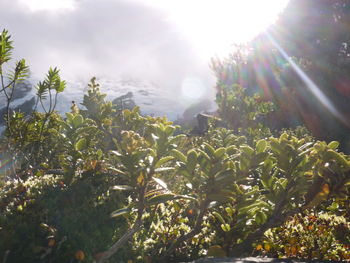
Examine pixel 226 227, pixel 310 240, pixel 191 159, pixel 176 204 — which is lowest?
pixel 310 240

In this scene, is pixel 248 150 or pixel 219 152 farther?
pixel 248 150

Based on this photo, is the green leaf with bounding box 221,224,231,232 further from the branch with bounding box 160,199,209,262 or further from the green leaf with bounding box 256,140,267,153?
the green leaf with bounding box 256,140,267,153

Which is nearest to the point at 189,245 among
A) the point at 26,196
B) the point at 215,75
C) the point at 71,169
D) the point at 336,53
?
the point at 71,169

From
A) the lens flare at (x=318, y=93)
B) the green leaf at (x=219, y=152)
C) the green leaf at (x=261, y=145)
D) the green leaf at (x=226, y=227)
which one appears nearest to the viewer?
the green leaf at (x=219, y=152)

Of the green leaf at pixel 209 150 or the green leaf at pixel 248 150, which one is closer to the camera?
the green leaf at pixel 209 150

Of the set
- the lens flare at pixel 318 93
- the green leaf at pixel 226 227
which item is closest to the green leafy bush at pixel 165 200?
the green leaf at pixel 226 227

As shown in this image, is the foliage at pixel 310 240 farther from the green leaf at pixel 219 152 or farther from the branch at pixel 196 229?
the green leaf at pixel 219 152

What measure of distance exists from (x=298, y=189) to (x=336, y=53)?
718 inches

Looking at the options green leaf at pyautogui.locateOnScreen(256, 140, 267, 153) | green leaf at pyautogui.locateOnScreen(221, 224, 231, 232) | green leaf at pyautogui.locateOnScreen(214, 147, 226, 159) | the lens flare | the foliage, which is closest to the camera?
green leaf at pyautogui.locateOnScreen(214, 147, 226, 159)

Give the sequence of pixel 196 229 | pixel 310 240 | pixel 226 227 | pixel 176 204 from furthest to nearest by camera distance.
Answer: pixel 310 240, pixel 176 204, pixel 226 227, pixel 196 229

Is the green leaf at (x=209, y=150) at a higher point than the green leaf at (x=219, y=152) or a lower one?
higher

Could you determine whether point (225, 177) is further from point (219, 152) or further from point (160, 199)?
point (160, 199)

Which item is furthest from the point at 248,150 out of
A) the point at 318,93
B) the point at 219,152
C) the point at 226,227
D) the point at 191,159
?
the point at 318,93

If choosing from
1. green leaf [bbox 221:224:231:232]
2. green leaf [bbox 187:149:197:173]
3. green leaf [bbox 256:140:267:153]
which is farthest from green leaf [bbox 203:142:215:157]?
green leaf [bbox 221:224:231:232]
